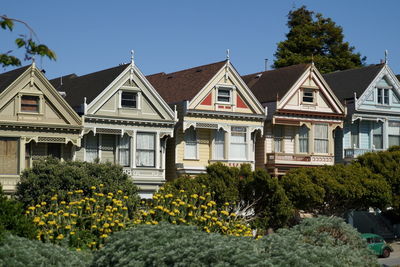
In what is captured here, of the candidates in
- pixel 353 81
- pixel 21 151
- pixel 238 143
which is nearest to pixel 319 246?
pixel 21 151

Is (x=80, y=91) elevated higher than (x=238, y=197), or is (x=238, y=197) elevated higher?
(x=80, y=91)

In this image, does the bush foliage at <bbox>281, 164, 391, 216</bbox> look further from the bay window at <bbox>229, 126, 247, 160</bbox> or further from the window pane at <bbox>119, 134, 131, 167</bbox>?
the window pane at <bbox>119, 134, 131, 167</bbox>

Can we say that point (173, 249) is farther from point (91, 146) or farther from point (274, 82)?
point (274, 82)

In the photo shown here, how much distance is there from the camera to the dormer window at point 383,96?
55781 millimetres

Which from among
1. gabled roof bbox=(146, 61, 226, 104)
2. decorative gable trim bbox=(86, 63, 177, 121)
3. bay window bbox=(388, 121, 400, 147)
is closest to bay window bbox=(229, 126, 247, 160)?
gabled roof bbox=(146, 61, 226, 104)

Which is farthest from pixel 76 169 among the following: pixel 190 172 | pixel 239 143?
pixel 239 143

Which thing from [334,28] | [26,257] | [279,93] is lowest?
[26,257]

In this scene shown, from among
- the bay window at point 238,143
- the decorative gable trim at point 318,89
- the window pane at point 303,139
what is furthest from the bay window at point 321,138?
the bay window at point 238,143

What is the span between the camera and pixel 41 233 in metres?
27.5

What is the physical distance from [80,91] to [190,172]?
7.78 metres

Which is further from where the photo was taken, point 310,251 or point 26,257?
point 26,257

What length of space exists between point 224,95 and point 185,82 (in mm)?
3004

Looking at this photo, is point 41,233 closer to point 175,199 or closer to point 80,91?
point 175,199

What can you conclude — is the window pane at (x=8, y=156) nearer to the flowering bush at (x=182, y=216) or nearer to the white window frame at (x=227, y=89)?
the white window frame at (x=227, y=89)
